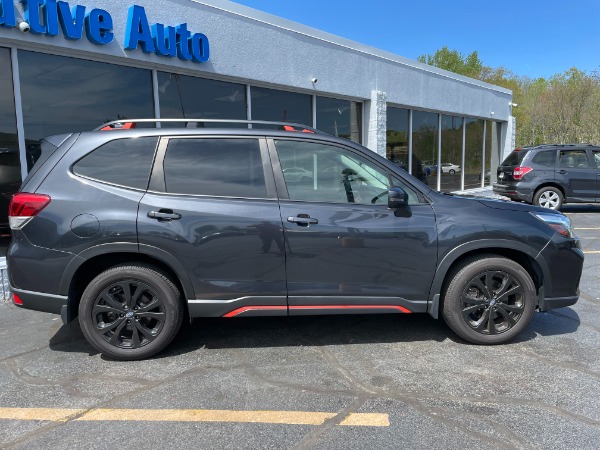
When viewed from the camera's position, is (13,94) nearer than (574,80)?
Yes

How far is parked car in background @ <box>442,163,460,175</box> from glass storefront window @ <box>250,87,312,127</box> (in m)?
6.91

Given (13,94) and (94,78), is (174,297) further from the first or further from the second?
(94,78)

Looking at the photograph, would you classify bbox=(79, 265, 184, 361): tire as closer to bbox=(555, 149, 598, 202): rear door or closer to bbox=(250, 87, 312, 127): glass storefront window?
bbox=(250, 87, 312, 127): glass storefront window

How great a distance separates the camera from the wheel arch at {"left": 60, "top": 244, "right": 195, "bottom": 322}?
135 inches

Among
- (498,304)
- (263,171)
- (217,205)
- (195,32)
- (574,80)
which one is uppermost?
(574,80)

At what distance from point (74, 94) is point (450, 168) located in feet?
41.2

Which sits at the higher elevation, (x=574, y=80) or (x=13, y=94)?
(x=574, y=80)

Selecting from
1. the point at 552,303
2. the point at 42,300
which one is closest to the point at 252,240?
the point at 42,300

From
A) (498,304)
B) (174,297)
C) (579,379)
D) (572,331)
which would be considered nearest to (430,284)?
(498,304)

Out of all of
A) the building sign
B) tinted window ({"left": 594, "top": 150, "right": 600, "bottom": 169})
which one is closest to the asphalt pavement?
the building sign

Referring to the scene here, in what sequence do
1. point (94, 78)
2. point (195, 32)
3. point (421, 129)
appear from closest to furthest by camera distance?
point (94, 78)
point (195, 32)
point (421, 129)

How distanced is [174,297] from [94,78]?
4.89m

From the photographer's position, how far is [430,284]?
12.1ft

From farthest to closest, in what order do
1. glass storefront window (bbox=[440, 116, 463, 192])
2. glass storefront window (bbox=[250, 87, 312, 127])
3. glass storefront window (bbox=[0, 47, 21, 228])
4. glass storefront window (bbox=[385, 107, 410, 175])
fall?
1. glass storefront window (bbox=[440, 116, 463, 192])
2. glass storefront window (bbox=[385, 107, 410, 175])
3. glass storefront window (bbox=[250, 87, 312, 127])
4. glass storefront window (bbox=[0, 47, 21, 228])
